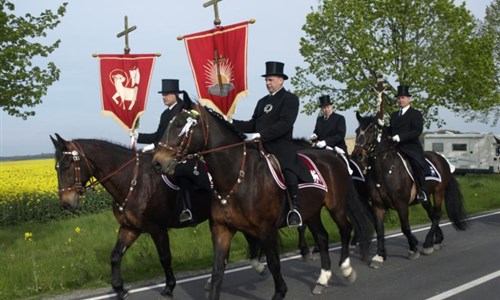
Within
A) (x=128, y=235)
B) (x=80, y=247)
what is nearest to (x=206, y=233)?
(x=80, y=247)

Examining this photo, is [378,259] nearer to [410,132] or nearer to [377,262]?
[377,262]

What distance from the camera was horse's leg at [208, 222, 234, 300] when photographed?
5.80m

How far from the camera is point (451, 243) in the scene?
426 inches

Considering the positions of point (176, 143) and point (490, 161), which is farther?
point (490, 161)

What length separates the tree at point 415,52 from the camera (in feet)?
84.0

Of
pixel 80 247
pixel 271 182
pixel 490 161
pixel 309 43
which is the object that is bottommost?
pixel 490 161

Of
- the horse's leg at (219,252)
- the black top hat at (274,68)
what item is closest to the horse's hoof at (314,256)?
the horse's leg at (219,252)

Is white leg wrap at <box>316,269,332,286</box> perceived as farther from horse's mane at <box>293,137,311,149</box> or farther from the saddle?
the saddle

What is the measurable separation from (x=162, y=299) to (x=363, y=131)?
4515mm

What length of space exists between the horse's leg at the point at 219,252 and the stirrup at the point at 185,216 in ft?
3.75

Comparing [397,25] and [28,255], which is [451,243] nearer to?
[28,255]

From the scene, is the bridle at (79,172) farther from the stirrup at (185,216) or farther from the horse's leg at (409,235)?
the horse's leg at (409,235)

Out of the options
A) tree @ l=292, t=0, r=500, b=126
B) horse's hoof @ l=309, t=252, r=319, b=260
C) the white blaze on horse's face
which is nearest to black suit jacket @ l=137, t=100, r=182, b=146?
the white blaze on horse's face

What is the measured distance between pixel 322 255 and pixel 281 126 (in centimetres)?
220
